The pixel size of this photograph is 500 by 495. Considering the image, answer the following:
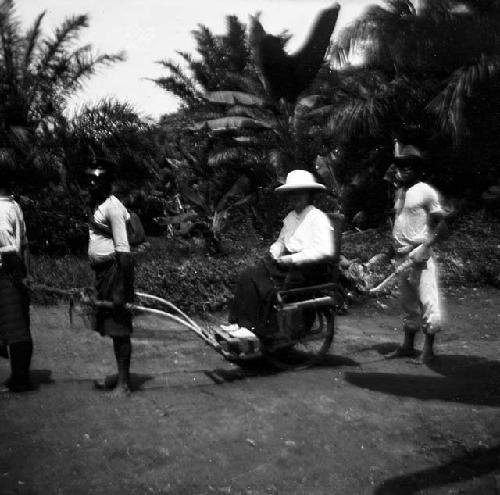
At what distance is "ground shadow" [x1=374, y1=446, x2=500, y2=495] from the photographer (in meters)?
3.36

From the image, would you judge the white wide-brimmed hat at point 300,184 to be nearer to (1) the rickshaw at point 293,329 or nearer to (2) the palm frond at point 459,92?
(1) the rickshaw at point 293,329

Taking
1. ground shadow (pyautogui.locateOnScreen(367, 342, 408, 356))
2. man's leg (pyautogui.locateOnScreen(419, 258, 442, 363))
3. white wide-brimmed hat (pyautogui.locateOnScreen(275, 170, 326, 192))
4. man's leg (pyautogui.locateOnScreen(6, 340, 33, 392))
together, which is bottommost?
ground shadow (pyautogui.locateOnScreen(367, 342, 408, 356))

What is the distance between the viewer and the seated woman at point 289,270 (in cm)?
525

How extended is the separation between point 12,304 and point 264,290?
1966 mm

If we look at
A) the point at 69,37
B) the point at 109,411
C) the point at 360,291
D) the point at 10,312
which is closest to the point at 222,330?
the point at 109,411

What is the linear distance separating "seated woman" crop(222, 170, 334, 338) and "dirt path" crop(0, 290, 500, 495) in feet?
1.67

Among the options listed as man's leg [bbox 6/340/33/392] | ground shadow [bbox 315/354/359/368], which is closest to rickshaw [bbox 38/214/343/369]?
ground shadow [bbox 315/354/359/368]

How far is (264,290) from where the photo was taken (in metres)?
5.23

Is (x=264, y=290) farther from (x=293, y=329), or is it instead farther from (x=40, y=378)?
(x=40, y=378)

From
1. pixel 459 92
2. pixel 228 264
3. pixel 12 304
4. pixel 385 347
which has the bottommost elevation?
pixel 385 347

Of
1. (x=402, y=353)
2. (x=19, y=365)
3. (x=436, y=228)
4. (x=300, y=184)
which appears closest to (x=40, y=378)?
(x=19, y=365)

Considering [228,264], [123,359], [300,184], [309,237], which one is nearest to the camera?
[123,359]

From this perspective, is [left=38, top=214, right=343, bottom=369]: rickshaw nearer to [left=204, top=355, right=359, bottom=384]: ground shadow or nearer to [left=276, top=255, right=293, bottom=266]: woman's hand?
[left=204, top=355, right=359, bottom=384]: ground shadow

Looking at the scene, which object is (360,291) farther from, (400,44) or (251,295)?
(400,44)
